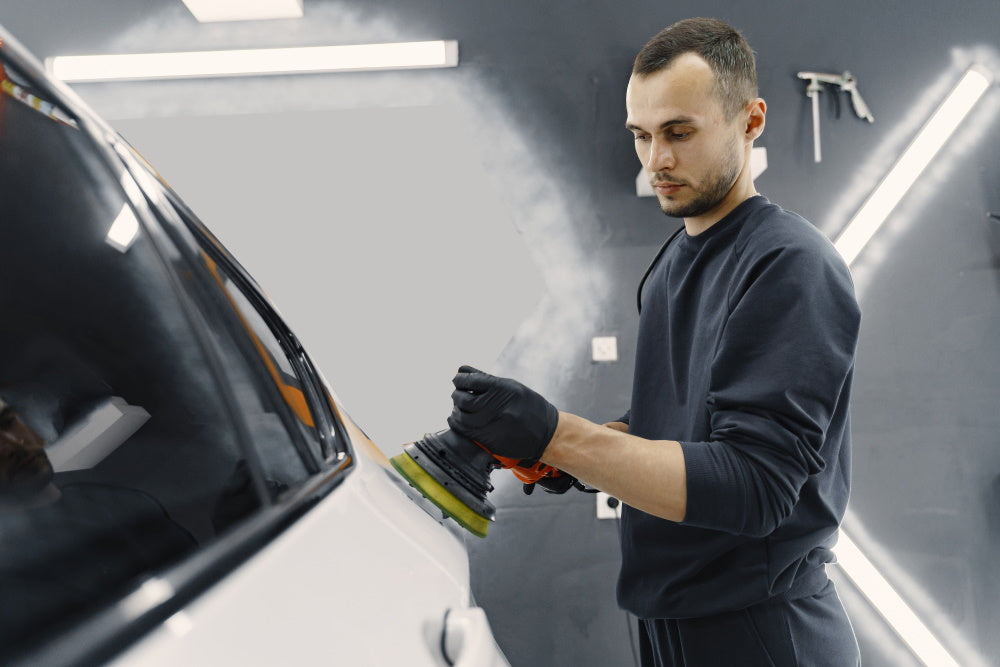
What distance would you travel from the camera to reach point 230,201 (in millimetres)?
2795

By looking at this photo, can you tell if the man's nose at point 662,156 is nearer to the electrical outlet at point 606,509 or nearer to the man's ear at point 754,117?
the man's ear at point 754,117

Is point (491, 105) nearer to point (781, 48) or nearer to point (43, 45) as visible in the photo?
point (781, 48)

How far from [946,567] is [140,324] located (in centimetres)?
313

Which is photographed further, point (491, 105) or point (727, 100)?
point (491, 105)

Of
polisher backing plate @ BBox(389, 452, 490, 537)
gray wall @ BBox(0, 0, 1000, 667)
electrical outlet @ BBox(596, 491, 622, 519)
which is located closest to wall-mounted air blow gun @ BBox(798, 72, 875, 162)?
gray wall @ BBox(0, 0, 1000, 667)

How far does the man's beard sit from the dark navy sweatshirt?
4 cm

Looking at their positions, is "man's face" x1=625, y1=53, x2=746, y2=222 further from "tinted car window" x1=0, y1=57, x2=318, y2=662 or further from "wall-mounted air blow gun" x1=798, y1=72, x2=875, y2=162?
"wall-mounted air blow gun" x1=798, y1=72, x2=875, y2=162

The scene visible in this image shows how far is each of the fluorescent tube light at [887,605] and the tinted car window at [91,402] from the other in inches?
104

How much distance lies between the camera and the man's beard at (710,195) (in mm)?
1144

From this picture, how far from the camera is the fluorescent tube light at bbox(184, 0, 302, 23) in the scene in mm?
2623

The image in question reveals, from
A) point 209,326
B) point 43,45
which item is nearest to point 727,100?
point 209,326

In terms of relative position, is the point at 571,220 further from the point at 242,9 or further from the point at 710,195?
the point at 710,195

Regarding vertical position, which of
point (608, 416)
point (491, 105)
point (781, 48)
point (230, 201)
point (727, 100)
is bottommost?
point (608, 416)

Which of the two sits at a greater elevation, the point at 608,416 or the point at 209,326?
the point at 209,326
